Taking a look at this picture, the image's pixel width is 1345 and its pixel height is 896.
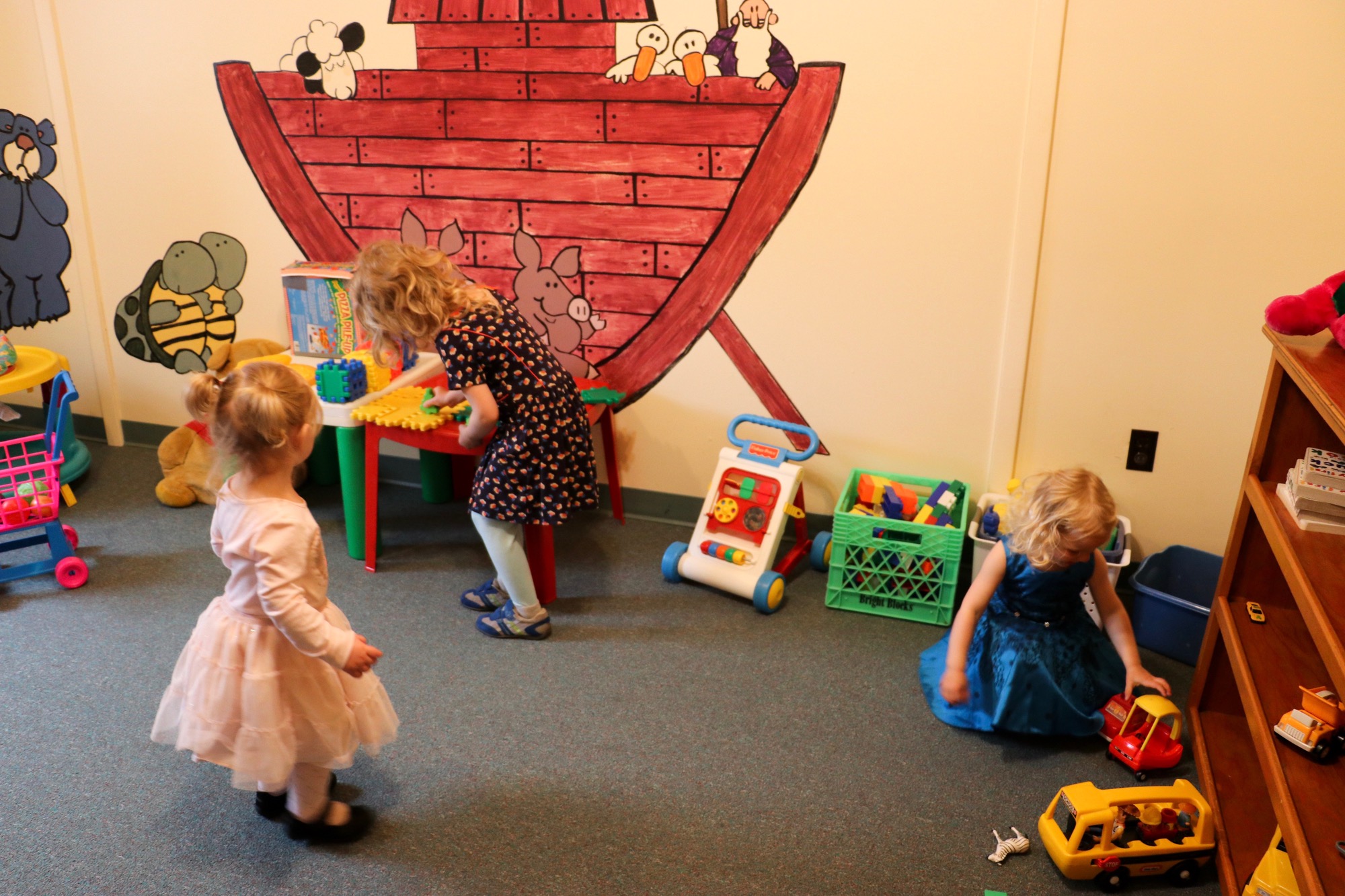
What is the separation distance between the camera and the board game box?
3.07m

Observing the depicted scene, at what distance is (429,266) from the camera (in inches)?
88.9

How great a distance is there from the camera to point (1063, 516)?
201 centimetres

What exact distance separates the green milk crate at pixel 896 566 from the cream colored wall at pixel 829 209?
340 millimetres

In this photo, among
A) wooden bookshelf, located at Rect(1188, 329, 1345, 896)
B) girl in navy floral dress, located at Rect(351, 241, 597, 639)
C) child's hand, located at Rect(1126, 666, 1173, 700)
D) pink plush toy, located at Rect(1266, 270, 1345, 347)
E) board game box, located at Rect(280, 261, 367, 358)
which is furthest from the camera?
board game box, located at Rect(280, 261, 367, 358)

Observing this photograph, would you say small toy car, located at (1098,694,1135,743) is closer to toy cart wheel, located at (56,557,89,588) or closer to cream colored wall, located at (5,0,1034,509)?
cream colored wall, located at (5,0,1034,509)

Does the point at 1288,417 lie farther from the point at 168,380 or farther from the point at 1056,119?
the point at 168,380

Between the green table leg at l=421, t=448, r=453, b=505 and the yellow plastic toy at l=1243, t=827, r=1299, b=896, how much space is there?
8.18 ft

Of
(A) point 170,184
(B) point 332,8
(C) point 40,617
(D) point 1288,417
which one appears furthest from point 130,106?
(D) point 1288,417

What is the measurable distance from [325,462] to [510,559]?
125 centimetres

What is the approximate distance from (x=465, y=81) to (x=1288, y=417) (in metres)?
2.34

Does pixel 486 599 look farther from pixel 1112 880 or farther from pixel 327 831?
pixel 1112 880

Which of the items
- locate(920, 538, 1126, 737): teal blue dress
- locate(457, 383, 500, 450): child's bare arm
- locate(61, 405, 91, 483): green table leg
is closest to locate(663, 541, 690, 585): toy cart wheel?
locate(457, 383, 500, 450): child's bare arm

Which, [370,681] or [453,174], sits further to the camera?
[453,174]

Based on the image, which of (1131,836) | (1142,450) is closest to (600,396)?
(1142,450)
